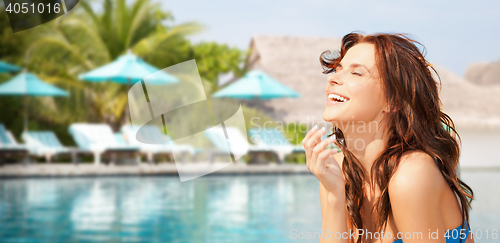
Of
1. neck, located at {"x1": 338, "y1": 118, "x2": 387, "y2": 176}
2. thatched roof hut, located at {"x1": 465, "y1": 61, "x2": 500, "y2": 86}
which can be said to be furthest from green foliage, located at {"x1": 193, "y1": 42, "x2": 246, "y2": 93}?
neck, located at {"x1": 338, "y1": 118, "x2": 387, "y2": 176}

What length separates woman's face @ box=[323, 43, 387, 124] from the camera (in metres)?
1.47

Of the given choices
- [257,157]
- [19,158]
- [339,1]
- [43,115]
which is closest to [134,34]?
[43,115]

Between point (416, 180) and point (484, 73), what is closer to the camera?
point (416, 180)

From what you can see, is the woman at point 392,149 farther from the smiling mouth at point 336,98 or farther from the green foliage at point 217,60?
the green foliage at point 217,60

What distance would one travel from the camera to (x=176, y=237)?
612 cm

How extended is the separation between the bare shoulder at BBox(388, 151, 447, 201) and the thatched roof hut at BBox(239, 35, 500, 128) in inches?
825

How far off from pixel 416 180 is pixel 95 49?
1982cm

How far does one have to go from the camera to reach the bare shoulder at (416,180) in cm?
133

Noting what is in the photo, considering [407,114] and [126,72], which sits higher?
[126,72]

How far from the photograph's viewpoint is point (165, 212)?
772 centimetres

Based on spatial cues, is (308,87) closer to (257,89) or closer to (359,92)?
(257,89)

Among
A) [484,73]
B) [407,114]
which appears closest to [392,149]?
[407,114]

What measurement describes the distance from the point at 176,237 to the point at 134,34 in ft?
50.5

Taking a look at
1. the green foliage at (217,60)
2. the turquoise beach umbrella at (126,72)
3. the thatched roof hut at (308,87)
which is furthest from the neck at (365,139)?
the green foliage at (217,60)
